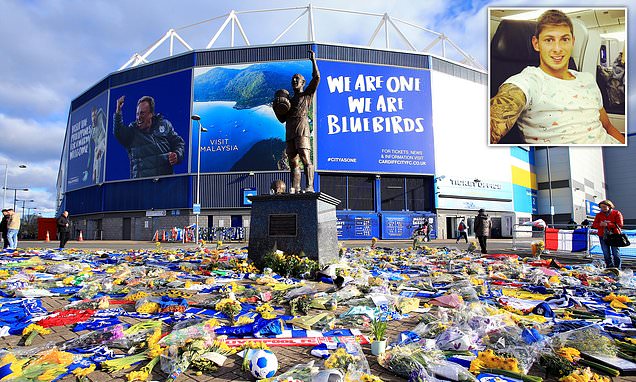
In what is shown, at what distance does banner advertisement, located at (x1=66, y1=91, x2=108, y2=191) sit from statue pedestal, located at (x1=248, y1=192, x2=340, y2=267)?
4134 centimetres

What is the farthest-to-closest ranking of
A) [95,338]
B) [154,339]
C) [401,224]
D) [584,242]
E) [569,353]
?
[401,224] < [584,242] < [95,338] < [154,339] < [569,353]

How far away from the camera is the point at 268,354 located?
3.00 metres

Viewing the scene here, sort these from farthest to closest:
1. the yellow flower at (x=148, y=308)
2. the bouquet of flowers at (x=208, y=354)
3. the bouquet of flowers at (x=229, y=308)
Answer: the yellow flower at (x=148, y=308), the bouquet of flowers at (x=229, y=308), the bouquet of flowers at (x=208, y=354)

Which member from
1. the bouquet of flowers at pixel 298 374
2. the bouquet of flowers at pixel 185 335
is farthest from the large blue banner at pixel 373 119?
the bouquet of flowers at pixel 298 374

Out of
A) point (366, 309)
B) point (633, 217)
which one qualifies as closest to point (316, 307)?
point (366, 309)

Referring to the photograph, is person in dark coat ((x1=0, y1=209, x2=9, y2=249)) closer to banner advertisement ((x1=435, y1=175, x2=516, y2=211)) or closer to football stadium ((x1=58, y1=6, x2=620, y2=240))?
football stadium ((x1=58, y1=6, x2=620, y2=240))

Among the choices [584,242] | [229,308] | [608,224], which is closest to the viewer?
[229,308]

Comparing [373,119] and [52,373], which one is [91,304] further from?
[373,119]

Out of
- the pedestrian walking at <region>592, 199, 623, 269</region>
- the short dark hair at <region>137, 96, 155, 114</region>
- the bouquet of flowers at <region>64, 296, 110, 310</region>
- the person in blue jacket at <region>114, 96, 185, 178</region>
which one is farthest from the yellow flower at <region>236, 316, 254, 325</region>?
the short dark hair at <region>137, 96, 155, 114</region>

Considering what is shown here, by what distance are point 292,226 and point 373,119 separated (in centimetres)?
3064

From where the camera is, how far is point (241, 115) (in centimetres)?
3609

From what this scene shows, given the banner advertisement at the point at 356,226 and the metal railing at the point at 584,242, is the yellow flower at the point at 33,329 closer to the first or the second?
the metal railing at the point at 584,242

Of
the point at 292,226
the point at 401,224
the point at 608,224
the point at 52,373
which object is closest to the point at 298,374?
the point at 52,373

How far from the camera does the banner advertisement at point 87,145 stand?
43688 mm
